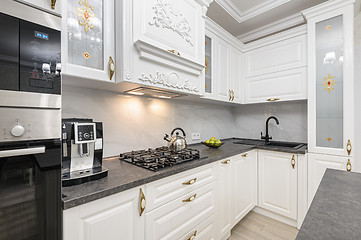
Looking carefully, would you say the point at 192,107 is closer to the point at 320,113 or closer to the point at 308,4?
the point at 320,113

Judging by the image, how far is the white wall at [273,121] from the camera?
2.37m

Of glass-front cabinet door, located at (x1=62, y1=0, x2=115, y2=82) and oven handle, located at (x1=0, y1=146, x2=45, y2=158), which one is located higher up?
glass-front cabinet door, located at (x1=62, y1=0, x2=115, y2=82)

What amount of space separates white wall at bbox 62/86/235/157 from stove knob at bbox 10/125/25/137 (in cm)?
73

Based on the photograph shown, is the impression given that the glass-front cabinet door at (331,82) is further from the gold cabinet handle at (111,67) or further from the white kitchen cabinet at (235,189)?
the gold cabinet handle at (111,67)

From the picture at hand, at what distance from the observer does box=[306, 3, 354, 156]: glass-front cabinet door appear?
1.70 metres

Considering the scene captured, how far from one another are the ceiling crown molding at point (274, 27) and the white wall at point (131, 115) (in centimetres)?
149

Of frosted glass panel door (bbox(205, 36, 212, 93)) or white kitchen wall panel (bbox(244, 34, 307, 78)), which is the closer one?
frosted glass panel door (bbox(205, 36, 212, 93))

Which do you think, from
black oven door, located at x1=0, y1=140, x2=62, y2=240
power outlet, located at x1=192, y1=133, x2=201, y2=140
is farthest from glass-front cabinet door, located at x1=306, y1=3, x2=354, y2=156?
black oven door, located at x1=0, y1=140, x2=62, y2=240

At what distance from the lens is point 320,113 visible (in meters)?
1.86

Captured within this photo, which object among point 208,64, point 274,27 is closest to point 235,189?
point 208,64

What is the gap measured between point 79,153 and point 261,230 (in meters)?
2.09

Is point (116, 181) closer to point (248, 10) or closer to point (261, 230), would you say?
point (261, 230)

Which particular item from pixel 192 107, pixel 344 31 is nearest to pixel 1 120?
pixel 192 107

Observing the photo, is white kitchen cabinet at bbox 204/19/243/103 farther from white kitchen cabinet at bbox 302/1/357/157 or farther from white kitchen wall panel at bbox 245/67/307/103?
white kitchen cabinet at bbox 302/1/357/157
